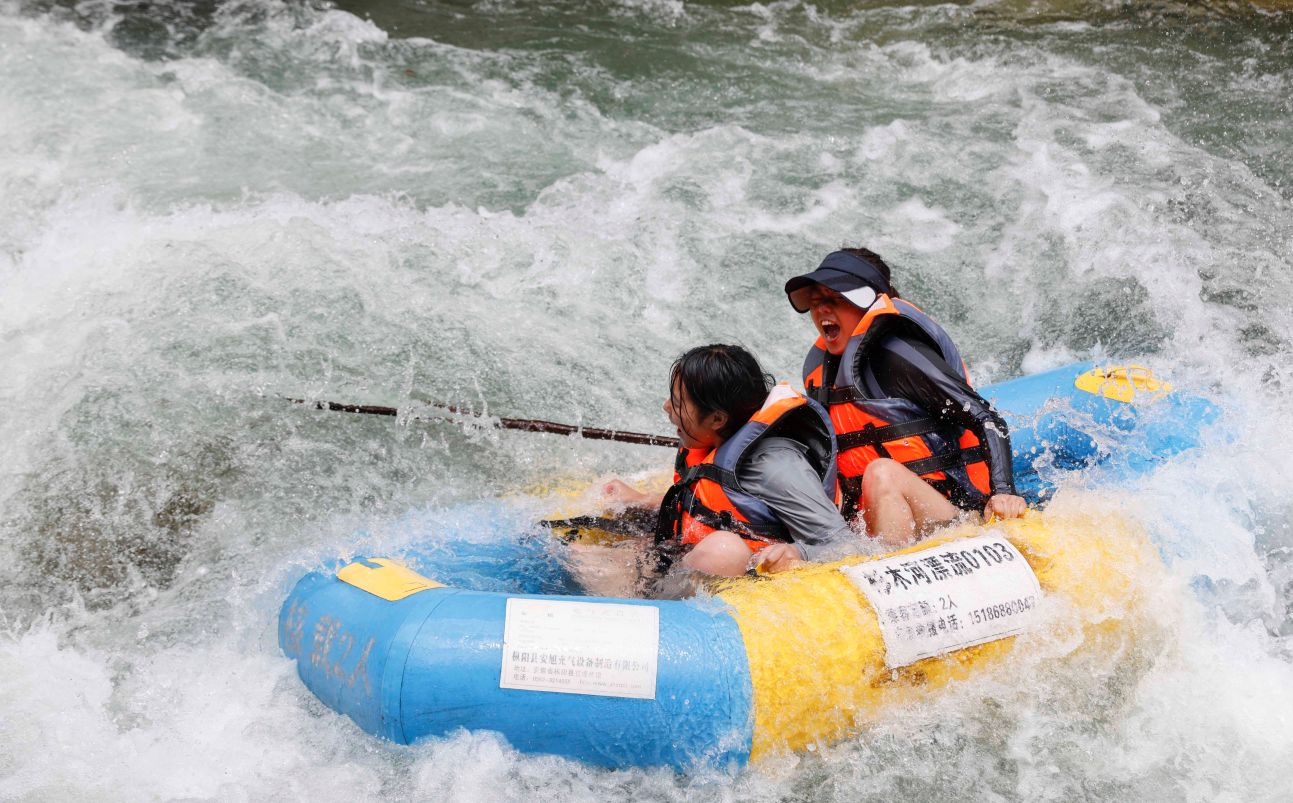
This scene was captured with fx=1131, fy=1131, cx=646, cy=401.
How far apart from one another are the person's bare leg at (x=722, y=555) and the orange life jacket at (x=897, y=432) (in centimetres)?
57

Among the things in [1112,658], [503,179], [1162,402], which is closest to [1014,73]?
[503,179]

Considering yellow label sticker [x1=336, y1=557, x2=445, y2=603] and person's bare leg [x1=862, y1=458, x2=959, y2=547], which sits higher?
person's bare leg [x1=862, y1=458, x2=959, y2=547]

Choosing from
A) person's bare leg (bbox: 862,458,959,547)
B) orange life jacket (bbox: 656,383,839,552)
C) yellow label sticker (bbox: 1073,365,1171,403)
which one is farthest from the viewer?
yellow label sticker (bbox: 1073,365,1171,403)

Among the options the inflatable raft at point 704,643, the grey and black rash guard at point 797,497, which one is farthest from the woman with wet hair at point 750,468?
the inflatable raft at point 704,643

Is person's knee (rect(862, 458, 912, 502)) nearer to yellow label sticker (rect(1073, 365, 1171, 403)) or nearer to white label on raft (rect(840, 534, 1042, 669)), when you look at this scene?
white label on raft (rect(840, 534, 1042, 669))

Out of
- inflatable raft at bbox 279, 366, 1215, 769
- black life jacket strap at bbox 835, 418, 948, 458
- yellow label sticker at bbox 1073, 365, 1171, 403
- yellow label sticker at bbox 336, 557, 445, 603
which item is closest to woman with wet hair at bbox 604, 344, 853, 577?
inflatable raft at bbox 279, 366, 1215, 769

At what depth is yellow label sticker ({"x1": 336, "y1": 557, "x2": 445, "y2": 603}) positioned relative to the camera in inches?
123

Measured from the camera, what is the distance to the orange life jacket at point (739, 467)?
3252 mm

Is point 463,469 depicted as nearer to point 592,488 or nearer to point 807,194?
point 592,488

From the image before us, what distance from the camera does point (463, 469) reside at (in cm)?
480

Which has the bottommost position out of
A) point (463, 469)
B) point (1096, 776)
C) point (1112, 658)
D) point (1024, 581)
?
point (463, 469)

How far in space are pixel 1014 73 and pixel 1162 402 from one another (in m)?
4.41

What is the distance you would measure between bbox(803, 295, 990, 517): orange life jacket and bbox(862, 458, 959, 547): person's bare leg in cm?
13

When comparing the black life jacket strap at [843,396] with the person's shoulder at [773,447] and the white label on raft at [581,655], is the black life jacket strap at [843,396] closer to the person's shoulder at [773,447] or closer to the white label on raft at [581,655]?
the person's shoulder at [773,447]
